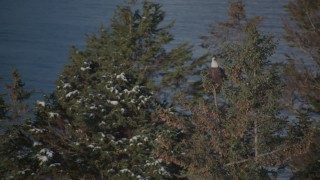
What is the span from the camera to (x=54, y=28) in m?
90.9

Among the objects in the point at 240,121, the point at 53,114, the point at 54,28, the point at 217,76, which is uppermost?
the point at 217,76

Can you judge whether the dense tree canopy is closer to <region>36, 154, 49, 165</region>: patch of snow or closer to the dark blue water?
<region>36, 154, 49, 165</region>: patch of snow

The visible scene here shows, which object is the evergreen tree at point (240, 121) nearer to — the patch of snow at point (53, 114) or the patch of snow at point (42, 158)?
the patch of snow at point (42, 158)

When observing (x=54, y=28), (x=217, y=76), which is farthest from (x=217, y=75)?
(x=54, y=28)

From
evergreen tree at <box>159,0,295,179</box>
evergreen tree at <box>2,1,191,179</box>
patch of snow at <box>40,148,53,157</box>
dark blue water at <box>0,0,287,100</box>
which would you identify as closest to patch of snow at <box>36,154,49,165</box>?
evergreen tree at <box>2,1,191,179</box>

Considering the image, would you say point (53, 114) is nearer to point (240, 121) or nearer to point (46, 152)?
point (46, 152)

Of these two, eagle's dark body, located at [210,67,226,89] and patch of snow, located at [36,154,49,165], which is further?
patch of snow, located at [36,154,49,165]

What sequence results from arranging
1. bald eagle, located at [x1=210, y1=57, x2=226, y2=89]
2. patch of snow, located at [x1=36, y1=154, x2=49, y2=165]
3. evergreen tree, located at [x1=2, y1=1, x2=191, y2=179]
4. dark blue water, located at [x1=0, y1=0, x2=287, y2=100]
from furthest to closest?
dark blue water, located at [x1=0, y1=0, x2=287, y2=100] < evergreen tree, located at [x1=2, y1=1, x2=191, y2=179] < patch of snow, located at [x1=36, y1=154, x2=49, y2=165] < bald eagle, located at [x1=210, y1=57, x2=226, y2=89]

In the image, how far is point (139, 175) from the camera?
13.3m

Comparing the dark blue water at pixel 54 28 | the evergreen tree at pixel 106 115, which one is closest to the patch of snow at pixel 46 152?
the evergreen tree at pixel 106 115

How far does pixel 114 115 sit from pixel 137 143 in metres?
1.36

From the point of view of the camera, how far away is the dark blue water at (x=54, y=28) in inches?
2340

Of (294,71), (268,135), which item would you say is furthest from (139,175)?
(294,71)

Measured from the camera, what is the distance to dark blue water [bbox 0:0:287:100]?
195 feet
